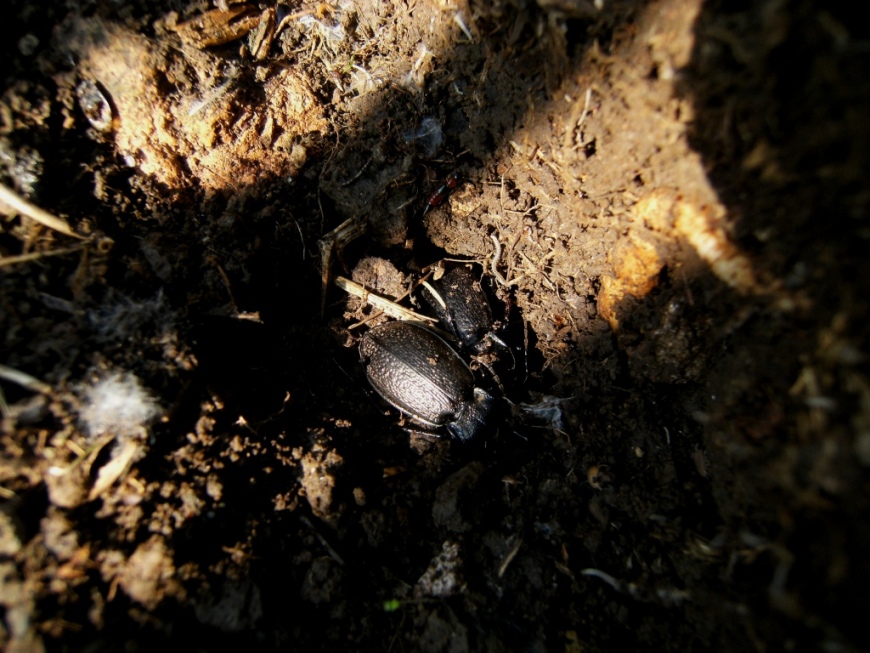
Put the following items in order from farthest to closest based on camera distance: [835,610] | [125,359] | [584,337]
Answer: [584,337]
[125,359]
[835,610]

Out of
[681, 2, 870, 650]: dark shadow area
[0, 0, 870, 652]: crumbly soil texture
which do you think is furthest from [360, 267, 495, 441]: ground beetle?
[681, 2, 870, 650]: dark shadow area

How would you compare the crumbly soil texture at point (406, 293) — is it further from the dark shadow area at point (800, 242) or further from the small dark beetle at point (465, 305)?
the small dark beetle at point (465, 305)

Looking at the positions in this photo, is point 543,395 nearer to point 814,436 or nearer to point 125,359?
point 814,436

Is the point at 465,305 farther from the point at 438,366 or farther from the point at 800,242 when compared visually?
the point at 800,242

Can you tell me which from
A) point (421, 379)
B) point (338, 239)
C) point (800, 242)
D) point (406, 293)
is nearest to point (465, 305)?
point (406, 293)

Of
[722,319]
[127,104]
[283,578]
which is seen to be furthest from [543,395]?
[127,104]

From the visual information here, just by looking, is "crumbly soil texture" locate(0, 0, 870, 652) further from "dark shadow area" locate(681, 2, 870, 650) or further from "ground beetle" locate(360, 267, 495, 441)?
"ground beetle" locate(360, 267, 495, 441)
